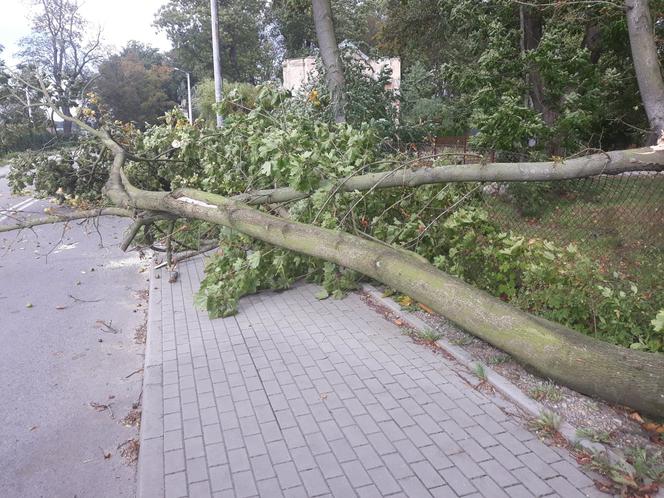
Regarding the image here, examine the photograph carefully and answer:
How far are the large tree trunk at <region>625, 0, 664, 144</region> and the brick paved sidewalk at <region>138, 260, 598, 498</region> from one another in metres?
4.16

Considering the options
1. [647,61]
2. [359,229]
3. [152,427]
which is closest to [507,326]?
[152,427]

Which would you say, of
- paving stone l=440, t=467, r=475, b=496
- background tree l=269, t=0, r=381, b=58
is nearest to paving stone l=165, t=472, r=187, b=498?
paving stone l=440, t=467, r=475, b=496

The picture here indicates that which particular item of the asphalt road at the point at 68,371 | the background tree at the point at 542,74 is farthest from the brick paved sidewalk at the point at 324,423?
the background tree at the point at 542,74

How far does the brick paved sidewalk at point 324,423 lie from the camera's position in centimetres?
288

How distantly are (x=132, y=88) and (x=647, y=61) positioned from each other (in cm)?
5248

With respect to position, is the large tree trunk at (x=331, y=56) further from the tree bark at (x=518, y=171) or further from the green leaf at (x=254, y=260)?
the green leaf at (x=254, y=260)

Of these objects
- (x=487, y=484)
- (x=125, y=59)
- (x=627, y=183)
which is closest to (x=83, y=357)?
(x=487, y=484)

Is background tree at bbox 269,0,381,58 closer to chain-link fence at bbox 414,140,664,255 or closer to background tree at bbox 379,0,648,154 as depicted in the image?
background tree at bbox 379,0,648,154

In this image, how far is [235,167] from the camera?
288 inches

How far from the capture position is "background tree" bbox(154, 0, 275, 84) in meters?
40.5

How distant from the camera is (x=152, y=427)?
351 centimetres

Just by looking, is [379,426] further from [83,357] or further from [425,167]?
[83,357]

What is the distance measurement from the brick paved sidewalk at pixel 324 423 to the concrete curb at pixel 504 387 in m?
0.12

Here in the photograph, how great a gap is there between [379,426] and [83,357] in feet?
10.1
